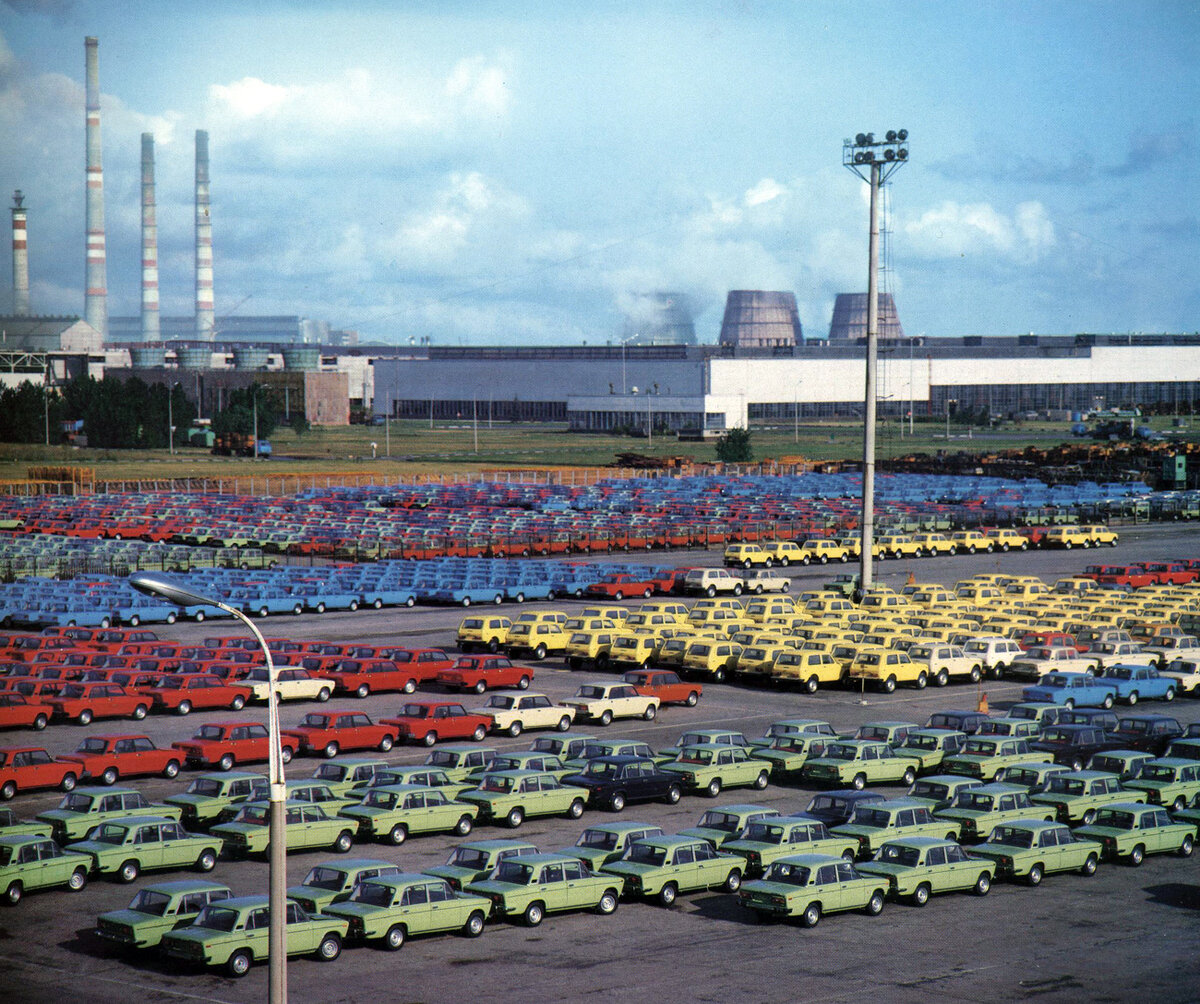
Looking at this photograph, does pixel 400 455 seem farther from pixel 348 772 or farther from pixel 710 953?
pixel 710 953

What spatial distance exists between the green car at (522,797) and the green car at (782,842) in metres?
5.19

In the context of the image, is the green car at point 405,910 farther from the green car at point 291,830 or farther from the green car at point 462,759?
the green car at point 462,759

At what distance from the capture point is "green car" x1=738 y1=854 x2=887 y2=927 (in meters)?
27.8

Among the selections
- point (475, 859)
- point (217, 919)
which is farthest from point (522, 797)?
point (217, 919)

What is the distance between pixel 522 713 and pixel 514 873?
52.1 ft

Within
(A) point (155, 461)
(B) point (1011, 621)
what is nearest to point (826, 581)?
(B) point (1011, 621)

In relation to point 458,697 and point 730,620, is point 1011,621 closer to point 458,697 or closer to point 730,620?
point 730,620

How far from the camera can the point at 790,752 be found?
39094 millimetres

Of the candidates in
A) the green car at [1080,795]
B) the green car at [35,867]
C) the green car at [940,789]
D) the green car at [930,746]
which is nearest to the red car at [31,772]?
the green car at [35,867]

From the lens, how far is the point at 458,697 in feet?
163

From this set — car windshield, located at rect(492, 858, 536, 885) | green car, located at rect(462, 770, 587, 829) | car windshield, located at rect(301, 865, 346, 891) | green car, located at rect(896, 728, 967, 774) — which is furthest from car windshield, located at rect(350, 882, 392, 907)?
green car, located at rect(896, 728, 967, 774)

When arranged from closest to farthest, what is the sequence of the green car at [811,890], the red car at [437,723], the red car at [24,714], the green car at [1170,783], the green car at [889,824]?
the green car at [811,890]
the green car at [889,824]
the green car at [1170,783]
the red car at [437,723]
the red car at [24,714]

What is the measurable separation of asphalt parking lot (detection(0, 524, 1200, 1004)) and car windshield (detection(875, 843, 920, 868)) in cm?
87

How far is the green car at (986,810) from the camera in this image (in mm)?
32719
